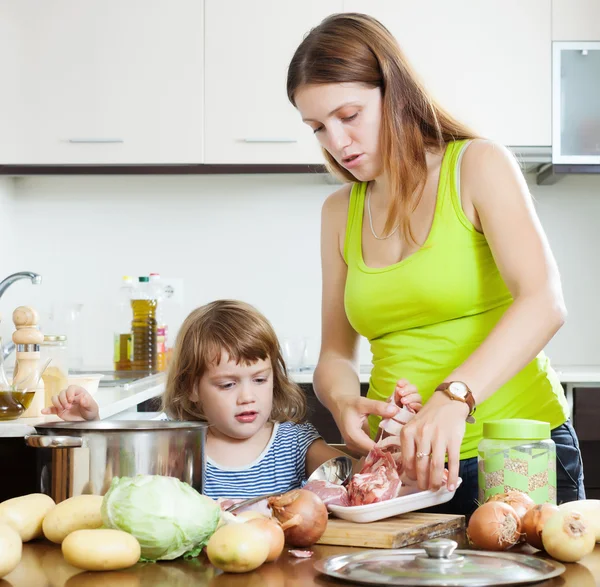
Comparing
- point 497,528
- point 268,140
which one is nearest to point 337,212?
point 497,528

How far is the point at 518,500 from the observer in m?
0.83

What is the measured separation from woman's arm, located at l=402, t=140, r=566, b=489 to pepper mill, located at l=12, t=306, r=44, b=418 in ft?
2.48

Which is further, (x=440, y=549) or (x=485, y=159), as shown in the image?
(x=485, y=159)

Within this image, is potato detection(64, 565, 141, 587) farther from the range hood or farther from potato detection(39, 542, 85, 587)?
the range hood

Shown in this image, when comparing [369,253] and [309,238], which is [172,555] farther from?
[309,238]

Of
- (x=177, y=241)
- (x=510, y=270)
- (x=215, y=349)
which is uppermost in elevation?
(x=177, y=241)

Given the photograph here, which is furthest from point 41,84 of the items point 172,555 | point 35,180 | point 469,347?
point 172,555

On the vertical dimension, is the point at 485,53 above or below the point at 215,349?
above

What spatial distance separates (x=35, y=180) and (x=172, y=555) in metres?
2.67

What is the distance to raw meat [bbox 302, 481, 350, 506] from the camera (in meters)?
0.95

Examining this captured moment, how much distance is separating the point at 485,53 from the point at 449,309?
1.77m

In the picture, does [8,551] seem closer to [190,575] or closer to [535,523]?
[190,575]

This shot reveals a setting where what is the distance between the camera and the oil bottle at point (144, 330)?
9.78 ft

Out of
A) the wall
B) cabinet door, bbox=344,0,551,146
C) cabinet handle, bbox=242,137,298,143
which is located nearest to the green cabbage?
cabinet handle, bbox=242,137,298,143
